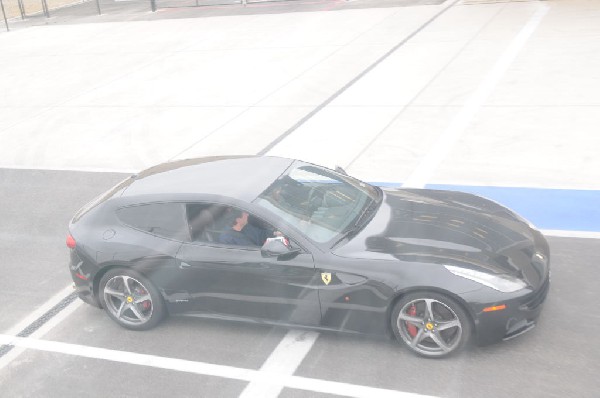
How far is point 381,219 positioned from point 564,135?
5.84 m

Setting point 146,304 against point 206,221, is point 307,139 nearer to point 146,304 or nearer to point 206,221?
point 206,221

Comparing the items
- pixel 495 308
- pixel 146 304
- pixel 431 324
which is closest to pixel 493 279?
pixel 495 308

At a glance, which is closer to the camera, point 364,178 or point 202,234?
point 202,234

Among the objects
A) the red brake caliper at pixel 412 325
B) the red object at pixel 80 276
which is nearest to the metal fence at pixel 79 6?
the red object at pixel 80 276

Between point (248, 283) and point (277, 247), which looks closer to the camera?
point (277, 247)

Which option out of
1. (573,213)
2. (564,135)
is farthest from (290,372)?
(564,135)

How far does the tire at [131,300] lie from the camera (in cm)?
664

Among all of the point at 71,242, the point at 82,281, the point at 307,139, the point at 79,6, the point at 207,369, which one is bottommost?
the point at 79,6

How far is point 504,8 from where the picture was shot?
21.9 m

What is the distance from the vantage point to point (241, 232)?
6363mm

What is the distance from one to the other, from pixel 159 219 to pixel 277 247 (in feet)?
4.33

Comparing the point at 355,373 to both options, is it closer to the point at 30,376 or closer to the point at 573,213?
the point at 30,376

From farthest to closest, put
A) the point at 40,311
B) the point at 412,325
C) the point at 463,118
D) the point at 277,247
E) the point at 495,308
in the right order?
the point at 463,118, the point at 40,311, the point at 277,247, the point at 412,325, the point at 495,308

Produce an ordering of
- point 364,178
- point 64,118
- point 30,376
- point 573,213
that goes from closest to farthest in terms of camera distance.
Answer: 1. point 30,376
2. point 573,213
3. point 364,178
4. point 64,118
